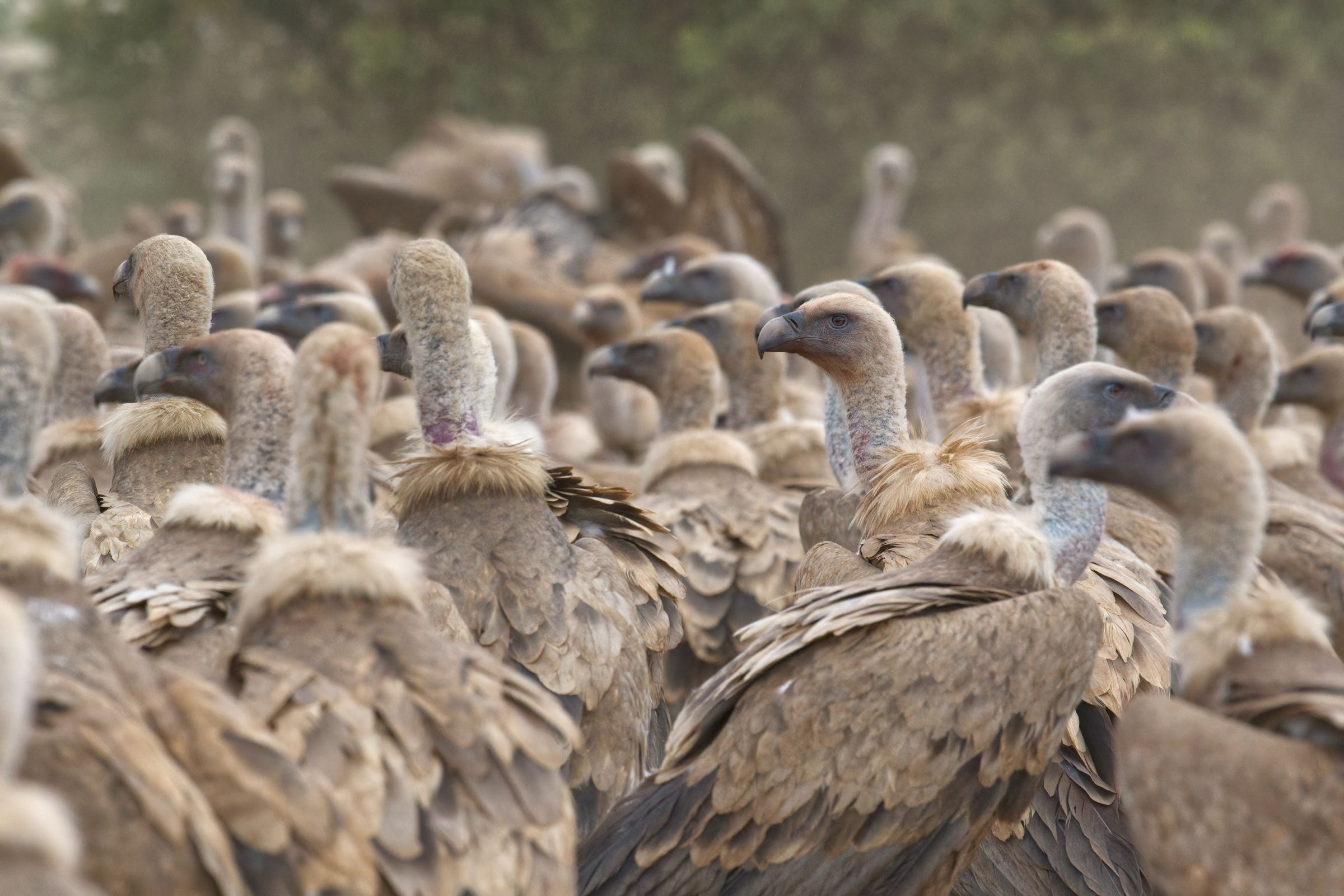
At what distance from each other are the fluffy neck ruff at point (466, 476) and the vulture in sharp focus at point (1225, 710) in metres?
1.50

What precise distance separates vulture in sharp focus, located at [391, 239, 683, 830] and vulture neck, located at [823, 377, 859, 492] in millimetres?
1018

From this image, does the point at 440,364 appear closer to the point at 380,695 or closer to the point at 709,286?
the point at 380,695

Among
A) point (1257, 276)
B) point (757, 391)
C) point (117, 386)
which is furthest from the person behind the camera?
point (1257, 276)

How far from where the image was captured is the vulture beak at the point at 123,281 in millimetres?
5574

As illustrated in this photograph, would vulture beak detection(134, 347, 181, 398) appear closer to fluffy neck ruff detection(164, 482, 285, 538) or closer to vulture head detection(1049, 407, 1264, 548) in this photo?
fluffy neck ruff detection(164, 482, 285, 538)

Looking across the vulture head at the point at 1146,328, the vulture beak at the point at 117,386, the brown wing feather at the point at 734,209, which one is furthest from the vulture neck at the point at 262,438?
the brown wing feather at the point at 734,209

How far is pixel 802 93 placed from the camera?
74.4 feet

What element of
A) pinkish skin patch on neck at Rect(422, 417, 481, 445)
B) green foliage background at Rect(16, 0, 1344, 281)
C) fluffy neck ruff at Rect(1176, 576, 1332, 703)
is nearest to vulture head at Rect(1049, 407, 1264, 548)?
fluffy neck ruff at Rect(1176, 576, 1332, 703)

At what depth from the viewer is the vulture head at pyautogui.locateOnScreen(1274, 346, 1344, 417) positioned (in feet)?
24.8

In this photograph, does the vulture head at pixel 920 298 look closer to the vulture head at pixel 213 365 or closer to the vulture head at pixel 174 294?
the vulture head at pixel 174 294

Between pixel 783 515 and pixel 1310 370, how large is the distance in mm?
3032

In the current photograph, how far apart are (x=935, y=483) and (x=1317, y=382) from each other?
355 centimetres

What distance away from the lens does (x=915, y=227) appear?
23.0 metres

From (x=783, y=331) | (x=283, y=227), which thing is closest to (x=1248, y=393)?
(x=783, y=331)
